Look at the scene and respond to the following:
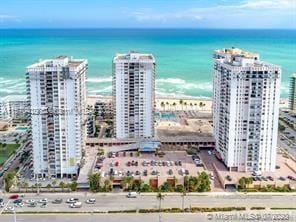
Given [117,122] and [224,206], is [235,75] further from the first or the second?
[117,122]

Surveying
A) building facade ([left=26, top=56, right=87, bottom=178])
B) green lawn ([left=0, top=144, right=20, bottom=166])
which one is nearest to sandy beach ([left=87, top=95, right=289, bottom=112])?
green lawn ([left=0, top=144, right=20, bottom=166])

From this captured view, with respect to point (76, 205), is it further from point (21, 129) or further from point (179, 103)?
point (179, 103)

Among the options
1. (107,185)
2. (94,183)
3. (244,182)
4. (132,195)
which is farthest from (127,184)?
(244,182)

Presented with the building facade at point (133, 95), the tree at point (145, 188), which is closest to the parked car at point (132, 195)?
the tree at point (145, 188)

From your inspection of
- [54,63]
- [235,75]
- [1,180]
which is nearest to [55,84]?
[54,63]

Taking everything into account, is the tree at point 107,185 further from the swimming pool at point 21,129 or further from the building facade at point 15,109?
the building facade at point 15,109

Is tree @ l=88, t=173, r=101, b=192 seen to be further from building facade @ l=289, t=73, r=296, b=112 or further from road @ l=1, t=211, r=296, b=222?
building facade @ l=289, t=73, r=296, b=112
